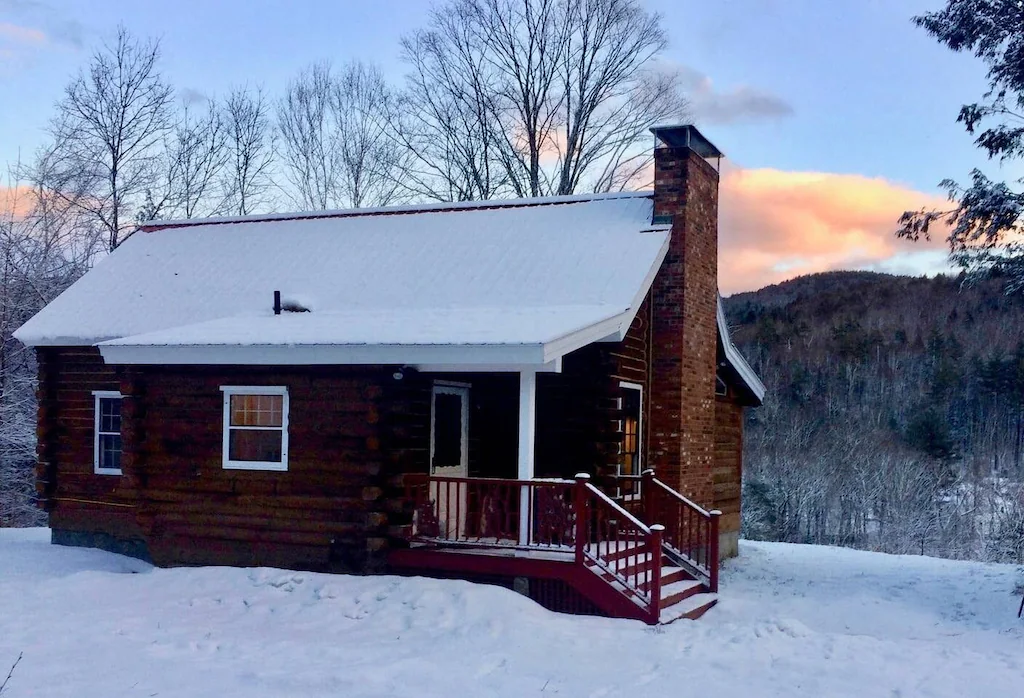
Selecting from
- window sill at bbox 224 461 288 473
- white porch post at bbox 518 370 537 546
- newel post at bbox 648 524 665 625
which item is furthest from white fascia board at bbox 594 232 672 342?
window sill at bbox 224 461 288 473

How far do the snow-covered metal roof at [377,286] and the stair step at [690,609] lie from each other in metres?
3.28

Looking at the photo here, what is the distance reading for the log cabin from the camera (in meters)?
12.2

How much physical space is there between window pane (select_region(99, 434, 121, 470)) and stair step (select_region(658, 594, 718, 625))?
9.65 m

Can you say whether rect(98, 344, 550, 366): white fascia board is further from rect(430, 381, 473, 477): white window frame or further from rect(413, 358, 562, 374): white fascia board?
rect(430, 381, 473, 477): white window frame

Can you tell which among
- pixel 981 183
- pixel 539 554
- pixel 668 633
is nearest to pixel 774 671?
pixel 668 633

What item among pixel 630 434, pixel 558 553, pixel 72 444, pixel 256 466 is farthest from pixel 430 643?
pixel 72 444

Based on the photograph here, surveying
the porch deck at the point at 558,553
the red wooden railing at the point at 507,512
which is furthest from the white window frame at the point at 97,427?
the porch deck at the point at 558,553

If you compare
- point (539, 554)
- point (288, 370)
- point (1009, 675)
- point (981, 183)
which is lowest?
point (1009, 675)

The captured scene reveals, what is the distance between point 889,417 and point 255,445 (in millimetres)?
71622

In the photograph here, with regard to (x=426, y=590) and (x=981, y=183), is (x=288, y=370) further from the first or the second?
(x=981, y=183)

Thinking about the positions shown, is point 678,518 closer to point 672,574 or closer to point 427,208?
point 672,574

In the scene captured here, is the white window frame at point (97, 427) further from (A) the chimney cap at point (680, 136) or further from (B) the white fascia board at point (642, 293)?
(A) the chimney cap at point (680, 136)

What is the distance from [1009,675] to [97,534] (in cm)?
1342

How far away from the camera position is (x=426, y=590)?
37.5 ft
